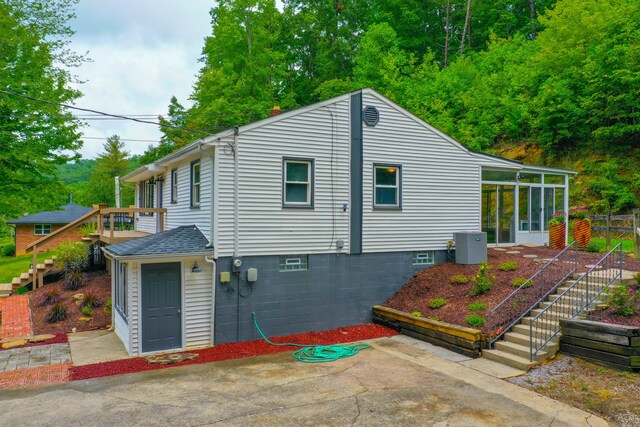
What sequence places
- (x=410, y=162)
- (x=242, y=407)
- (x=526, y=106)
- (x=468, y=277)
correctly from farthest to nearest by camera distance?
(x=526, y=106), (x=410, y=162), (x=468, y=277), (x=242, y=407)

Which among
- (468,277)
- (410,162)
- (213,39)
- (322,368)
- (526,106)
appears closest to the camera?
(322,368)

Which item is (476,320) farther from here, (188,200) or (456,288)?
(188,200)

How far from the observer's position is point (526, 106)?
80.0 feet

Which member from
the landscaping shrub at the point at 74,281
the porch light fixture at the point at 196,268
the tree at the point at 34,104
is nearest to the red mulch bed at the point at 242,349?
the porch light fixture at the point at 196,268

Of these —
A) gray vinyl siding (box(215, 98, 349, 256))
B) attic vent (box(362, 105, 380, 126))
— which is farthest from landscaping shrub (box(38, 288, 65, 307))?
attic vent (box(362, 105, 380, 126))

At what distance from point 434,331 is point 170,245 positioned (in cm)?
663

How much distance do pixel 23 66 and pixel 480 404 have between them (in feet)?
66.6

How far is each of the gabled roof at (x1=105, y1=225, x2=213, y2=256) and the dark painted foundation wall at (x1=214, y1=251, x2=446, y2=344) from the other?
0.71 m

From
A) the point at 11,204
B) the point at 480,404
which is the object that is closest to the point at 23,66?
the point at 11,204

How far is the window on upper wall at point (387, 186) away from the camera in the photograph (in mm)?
12422

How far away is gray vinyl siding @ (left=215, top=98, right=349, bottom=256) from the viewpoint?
408 inches

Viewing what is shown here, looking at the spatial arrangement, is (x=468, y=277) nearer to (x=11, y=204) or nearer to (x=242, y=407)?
(x=242, y=407)

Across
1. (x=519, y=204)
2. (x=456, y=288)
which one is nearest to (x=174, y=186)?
(x=456, y=288)

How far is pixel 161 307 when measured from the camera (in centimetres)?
992
